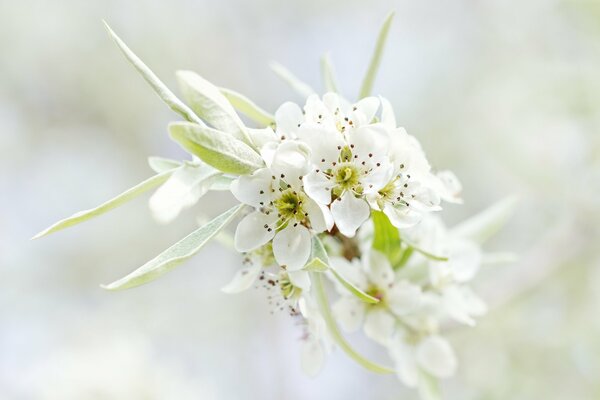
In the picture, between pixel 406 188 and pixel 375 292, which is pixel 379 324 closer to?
pixel 375 292

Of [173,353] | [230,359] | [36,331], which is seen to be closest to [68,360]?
[173,353]

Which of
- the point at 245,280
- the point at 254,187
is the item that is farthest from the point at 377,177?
the point at 245,280

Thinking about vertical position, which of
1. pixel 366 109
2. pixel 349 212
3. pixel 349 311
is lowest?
pixel 349 311

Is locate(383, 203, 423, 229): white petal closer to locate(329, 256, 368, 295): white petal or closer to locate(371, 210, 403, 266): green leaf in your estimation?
locate(371, 210, 403, 266): green leaf

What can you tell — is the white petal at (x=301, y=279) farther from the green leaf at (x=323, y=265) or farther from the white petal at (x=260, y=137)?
the white petal at (x=260, y=137)

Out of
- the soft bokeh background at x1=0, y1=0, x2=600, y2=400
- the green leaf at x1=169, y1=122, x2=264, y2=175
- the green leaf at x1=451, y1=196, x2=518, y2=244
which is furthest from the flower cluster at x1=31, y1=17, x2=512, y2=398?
the soft bokeh background at x1=0, y1=0, x2=600, y2=400

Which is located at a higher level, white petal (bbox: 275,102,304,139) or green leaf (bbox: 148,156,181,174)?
white petal (bbox: 275,102,304,139)

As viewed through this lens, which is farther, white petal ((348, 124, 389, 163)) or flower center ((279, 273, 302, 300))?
flower center ((279, 273, 302, 300))

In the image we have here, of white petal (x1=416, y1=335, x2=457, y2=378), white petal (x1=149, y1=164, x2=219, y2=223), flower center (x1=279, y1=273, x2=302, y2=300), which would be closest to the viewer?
white petal (x1=149, y1=164, x2=219, y2=223)
